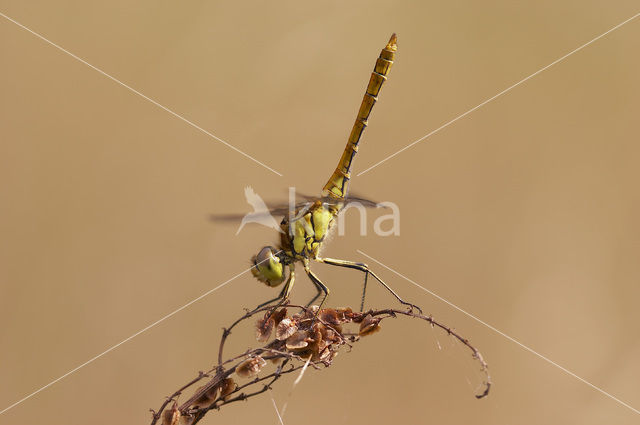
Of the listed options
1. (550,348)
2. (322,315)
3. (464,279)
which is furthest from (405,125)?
(322,315)

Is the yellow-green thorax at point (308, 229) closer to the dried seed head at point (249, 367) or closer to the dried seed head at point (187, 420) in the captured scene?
the dried seed head at point (249, 367)

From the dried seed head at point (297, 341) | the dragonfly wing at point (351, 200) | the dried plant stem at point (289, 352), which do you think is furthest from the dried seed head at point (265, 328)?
the dragonfly wing at point (351, 200)

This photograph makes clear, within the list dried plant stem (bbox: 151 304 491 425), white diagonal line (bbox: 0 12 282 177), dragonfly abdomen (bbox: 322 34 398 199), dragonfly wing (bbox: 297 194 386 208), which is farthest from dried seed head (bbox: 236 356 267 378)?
white diagonal line (bbox: 0 12 282 177)

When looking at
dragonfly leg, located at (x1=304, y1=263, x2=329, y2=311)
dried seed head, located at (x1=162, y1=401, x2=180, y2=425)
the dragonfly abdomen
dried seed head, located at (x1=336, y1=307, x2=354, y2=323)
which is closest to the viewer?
dried seed head, located at (x1=162, y1=401, x2=180, y2=425)

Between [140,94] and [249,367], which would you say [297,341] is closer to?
[249,367]

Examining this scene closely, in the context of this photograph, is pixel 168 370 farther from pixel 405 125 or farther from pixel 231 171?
pixel 405 125

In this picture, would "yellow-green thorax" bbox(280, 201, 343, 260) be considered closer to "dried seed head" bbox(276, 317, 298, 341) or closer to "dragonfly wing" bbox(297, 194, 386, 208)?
"dragonfly wing" bbox(297, 194, 386, 208)
